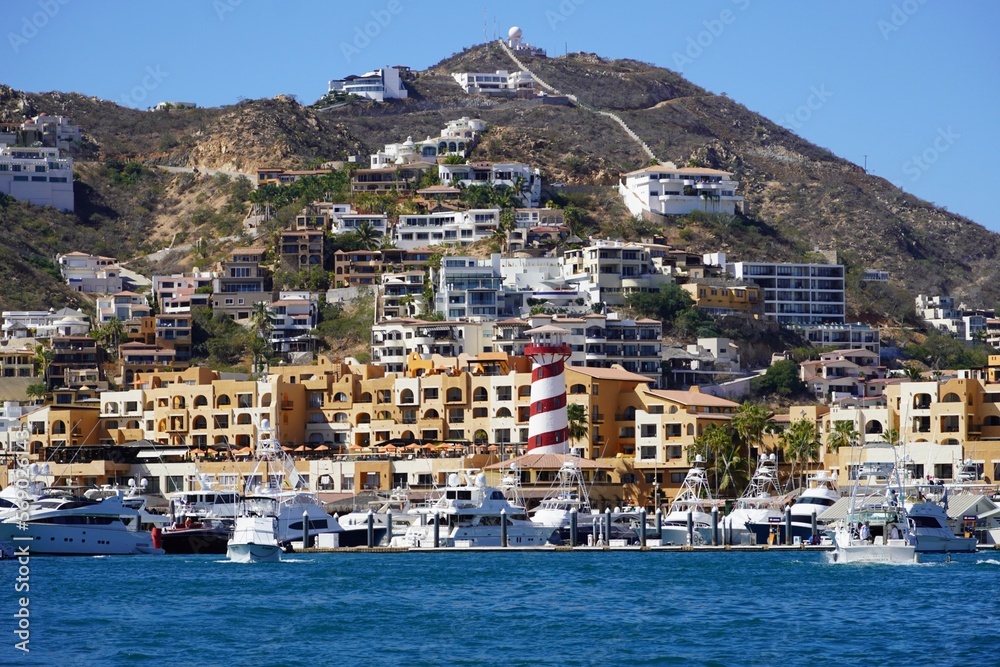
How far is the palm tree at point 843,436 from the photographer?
10200cm

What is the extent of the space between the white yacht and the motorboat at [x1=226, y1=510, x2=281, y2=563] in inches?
763

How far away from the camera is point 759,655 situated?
4784 cm

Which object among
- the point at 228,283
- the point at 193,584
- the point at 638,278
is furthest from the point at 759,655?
the point at 228,283

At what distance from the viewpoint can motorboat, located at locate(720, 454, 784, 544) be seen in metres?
89.3

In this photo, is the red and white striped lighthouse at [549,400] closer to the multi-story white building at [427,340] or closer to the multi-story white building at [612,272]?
the multi-story white building at [427,340]

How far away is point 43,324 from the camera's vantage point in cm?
15100

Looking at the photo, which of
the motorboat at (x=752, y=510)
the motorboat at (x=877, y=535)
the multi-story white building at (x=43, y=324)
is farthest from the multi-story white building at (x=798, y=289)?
the motorboat at (x=877, y=535)

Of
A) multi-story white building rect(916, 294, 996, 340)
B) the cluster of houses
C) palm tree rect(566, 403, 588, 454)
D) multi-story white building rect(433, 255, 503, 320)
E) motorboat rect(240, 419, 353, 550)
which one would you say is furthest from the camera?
the cluster of houses

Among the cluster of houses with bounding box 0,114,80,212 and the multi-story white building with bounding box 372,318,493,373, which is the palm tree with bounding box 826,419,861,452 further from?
the cluster of houses with bounding box 0,114,80,212

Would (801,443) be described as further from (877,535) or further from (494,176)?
(494,176)

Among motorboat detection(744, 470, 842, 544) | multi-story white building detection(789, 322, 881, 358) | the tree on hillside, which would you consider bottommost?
motorboat detection(744, 470, 842, 544)

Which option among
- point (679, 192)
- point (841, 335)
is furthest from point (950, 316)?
point (679, 192)

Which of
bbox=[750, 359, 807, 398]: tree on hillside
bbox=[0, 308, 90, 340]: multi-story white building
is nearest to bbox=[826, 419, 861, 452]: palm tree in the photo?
bbox=[750, 359, 807, 398]: tree on hillside

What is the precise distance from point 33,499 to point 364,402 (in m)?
40.2
